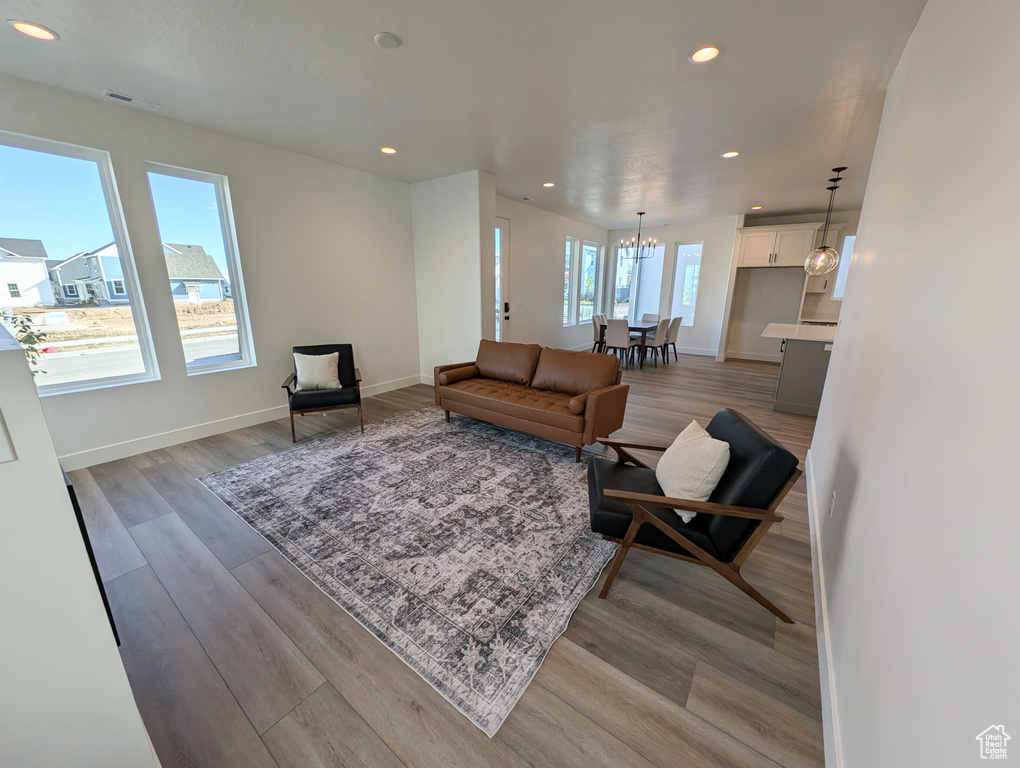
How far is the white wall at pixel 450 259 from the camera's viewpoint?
4.58 metres

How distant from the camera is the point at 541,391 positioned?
3830 mm

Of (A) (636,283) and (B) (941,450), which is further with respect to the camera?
(A) (636,283)

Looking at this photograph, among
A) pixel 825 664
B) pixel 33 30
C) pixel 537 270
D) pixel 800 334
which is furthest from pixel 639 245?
pixel 33 30

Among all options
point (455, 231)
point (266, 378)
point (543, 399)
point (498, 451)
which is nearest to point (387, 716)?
point (498, 451)

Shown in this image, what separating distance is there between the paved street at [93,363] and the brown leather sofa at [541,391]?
8.43ft

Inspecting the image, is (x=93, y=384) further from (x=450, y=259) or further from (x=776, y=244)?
(x=776, y=244)

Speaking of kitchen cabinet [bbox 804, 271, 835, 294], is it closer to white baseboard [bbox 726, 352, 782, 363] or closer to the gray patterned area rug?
white baseboard [bbox 726, 352, 782, 363]

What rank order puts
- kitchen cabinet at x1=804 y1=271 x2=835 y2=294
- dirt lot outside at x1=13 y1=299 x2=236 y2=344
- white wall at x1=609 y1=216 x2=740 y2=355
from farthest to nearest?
white wall at x1=609 y1=216 x2=740 y2=355
kitchen cabinet at x1=804 y1=271 x2=835 y2=294
dirt lot outside at x1=13 y1=299 x2=236 y2=344

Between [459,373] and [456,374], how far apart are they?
1.8 inches

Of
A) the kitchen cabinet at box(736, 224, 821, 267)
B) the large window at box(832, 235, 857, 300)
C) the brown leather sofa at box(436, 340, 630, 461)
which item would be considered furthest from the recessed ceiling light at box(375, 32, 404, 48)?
Answer: the large window at box(832, 235, 857, 300)

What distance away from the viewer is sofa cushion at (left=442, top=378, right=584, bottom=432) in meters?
3.20

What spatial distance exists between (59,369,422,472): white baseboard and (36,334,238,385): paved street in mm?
601

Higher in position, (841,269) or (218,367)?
(841,269)

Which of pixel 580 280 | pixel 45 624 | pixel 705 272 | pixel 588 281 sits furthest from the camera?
pixel 588 281
